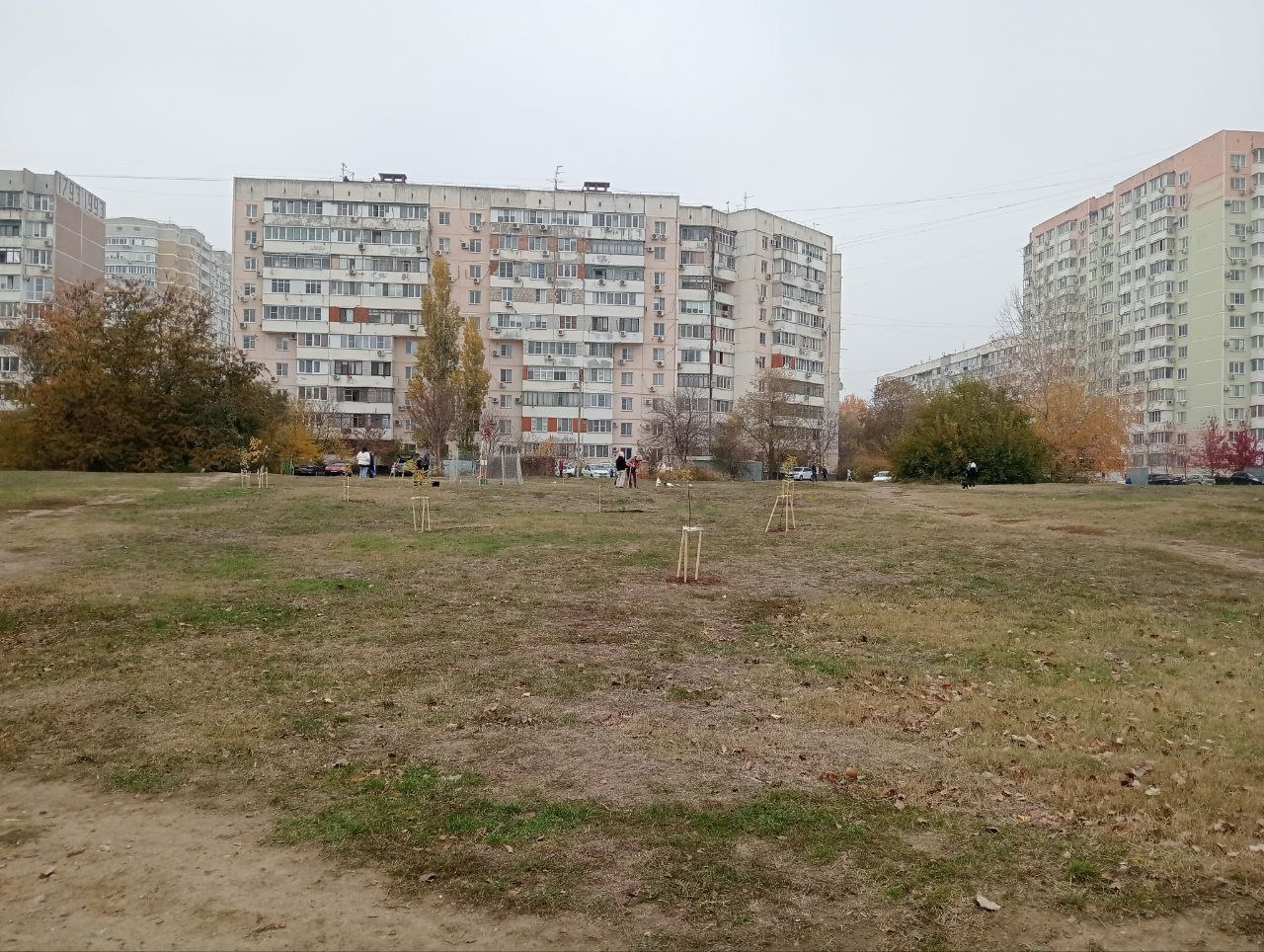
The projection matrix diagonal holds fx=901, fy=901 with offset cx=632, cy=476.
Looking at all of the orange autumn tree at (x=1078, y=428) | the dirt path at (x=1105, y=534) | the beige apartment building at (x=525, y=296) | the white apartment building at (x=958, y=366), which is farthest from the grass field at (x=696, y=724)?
the white apartment building at (x=958, y=366)

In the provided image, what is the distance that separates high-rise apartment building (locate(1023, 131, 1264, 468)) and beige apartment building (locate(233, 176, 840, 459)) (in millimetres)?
32716

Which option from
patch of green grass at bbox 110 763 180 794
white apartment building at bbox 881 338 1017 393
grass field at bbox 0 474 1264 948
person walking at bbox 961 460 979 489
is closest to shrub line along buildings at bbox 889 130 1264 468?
white apartment building at bbox 881 338 1017 393

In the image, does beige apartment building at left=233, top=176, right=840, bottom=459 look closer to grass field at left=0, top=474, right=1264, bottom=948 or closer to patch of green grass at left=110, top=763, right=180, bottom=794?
grass field at left=0, top=474, right=1264, bottom=948

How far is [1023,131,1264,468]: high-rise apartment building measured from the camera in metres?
92.8

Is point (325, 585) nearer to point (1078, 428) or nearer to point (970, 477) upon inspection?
point (970, 477)

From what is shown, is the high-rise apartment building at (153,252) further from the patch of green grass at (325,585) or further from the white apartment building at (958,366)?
the patch of green grass at (325,585)

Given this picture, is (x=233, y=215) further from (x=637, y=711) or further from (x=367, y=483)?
(x=637, y=711)

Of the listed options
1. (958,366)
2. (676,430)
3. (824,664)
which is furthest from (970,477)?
(958,366)

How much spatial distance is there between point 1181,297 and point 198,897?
114598mm

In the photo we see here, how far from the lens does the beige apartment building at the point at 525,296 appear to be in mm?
85625

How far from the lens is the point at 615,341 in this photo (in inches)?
3563

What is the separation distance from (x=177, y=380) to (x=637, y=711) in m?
50.0

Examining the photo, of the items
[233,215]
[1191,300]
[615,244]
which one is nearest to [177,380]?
[233,215]

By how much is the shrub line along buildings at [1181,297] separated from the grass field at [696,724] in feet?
267
